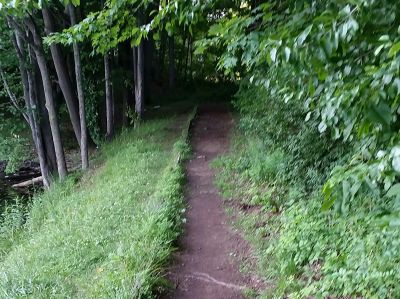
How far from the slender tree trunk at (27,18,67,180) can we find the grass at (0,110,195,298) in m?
0.61

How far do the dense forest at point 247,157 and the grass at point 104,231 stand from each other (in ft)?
0.10

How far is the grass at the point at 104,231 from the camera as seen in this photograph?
4645mm

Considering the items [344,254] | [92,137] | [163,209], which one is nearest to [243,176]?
[163,209]

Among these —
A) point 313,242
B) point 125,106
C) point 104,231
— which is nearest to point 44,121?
point 125,106

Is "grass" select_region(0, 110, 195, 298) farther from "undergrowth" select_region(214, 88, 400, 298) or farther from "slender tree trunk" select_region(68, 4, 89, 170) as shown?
"undergrowth" select_region(214, 88, 400, 298)

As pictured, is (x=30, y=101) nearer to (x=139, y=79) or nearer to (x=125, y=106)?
(x=139, y=79)

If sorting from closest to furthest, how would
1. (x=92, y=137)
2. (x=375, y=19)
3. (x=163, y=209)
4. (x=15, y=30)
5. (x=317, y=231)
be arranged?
(x=375, y=19) < (x=317, y=231) < (x=163, y=209) < (x=15, y=30) < (x=92, y=137)

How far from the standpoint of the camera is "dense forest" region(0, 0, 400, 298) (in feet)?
7.01

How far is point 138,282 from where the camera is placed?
418cm

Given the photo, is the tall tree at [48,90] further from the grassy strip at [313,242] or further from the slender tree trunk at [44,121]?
the grassy strip at [313,242]

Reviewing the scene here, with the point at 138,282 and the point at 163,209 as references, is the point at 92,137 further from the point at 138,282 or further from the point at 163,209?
the point at 138,282

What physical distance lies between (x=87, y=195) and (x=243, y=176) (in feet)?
11.4

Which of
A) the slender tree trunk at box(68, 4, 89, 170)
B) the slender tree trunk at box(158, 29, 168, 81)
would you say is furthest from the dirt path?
→ the slender tree trunk at box(158, 29, 168, 81)

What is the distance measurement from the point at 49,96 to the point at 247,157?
5.15 m
